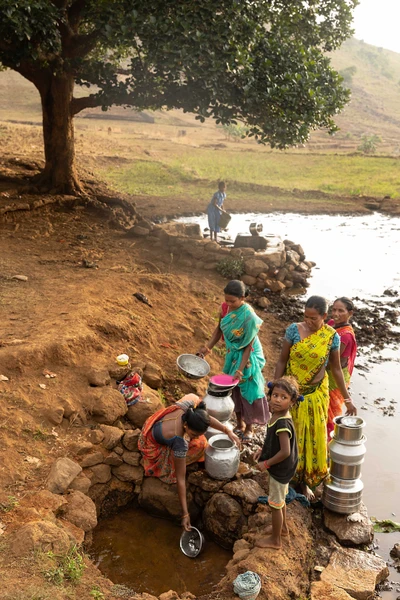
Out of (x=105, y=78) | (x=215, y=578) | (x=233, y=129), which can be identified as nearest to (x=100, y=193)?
(x=105, y=78)

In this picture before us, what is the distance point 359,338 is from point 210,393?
4.66 m

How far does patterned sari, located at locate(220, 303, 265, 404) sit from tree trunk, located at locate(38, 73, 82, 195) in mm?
7153

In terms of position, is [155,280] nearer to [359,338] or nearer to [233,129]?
[359,338]

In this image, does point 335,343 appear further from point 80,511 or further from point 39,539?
point 39,539

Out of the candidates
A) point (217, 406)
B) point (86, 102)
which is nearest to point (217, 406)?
point (217, 406)

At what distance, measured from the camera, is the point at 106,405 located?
541 centimetres

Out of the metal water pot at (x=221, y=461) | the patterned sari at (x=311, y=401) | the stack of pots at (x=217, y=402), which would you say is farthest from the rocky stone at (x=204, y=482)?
the patterned sari at (x=311, y=401)

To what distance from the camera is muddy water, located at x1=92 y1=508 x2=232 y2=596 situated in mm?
4270

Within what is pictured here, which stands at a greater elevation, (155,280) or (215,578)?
(155,280)

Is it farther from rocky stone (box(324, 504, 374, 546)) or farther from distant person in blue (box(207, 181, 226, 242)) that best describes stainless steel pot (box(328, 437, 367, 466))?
distant person in blue (box(207, 181, 226, 242))

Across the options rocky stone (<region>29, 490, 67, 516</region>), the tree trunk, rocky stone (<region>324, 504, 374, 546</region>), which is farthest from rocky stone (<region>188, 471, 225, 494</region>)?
the tree trunk

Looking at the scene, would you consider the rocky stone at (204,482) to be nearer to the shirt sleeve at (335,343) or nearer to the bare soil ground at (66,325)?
the bare soil ground at (66,325)

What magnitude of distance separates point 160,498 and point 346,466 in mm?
1628

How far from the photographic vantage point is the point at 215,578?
170 inches
